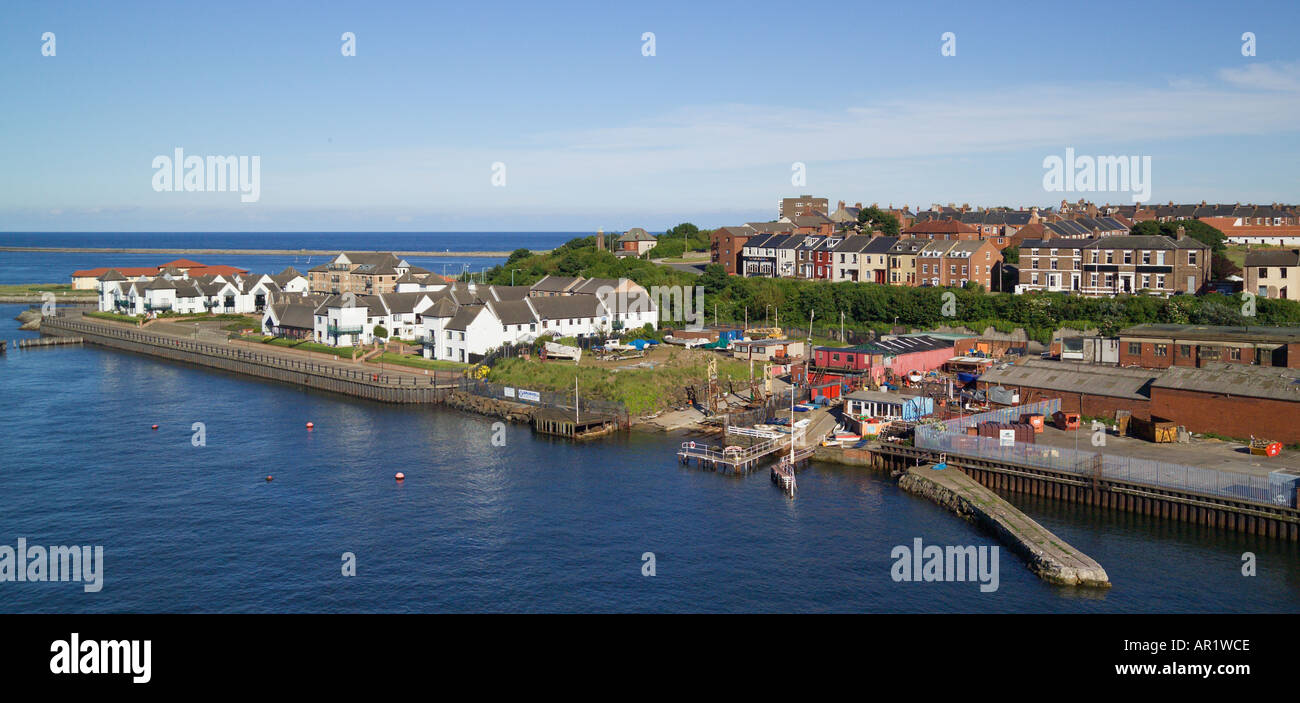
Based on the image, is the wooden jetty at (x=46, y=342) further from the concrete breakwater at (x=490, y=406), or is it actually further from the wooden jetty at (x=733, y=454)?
the wooden jetty at (x=733, y=454)

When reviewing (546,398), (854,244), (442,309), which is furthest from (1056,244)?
(442,309)

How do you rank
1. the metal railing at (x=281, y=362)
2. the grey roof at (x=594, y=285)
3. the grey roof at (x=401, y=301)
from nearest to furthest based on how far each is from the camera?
the metal railing at (x=281, y=362) < the grey roof at (x=401, y=301) < the grey roof at (x=594, y=285)

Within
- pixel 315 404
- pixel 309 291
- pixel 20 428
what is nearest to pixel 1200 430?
pixel 315 404

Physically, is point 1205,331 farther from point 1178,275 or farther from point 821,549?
point 821,549

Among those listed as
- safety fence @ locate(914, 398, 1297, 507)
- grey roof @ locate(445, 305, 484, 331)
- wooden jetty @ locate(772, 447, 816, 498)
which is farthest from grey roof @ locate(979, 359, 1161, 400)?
grey roof @ locate(445, 305, 484, 331)

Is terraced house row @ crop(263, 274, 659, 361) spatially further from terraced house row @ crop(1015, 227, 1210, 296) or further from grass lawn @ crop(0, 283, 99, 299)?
grass lawn @ crop(0, 283, 99, 299)

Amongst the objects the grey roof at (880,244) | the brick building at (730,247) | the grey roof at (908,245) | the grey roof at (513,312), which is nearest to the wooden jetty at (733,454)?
the grey roof at (513,312)

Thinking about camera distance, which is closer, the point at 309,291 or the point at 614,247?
the point at 309,291
